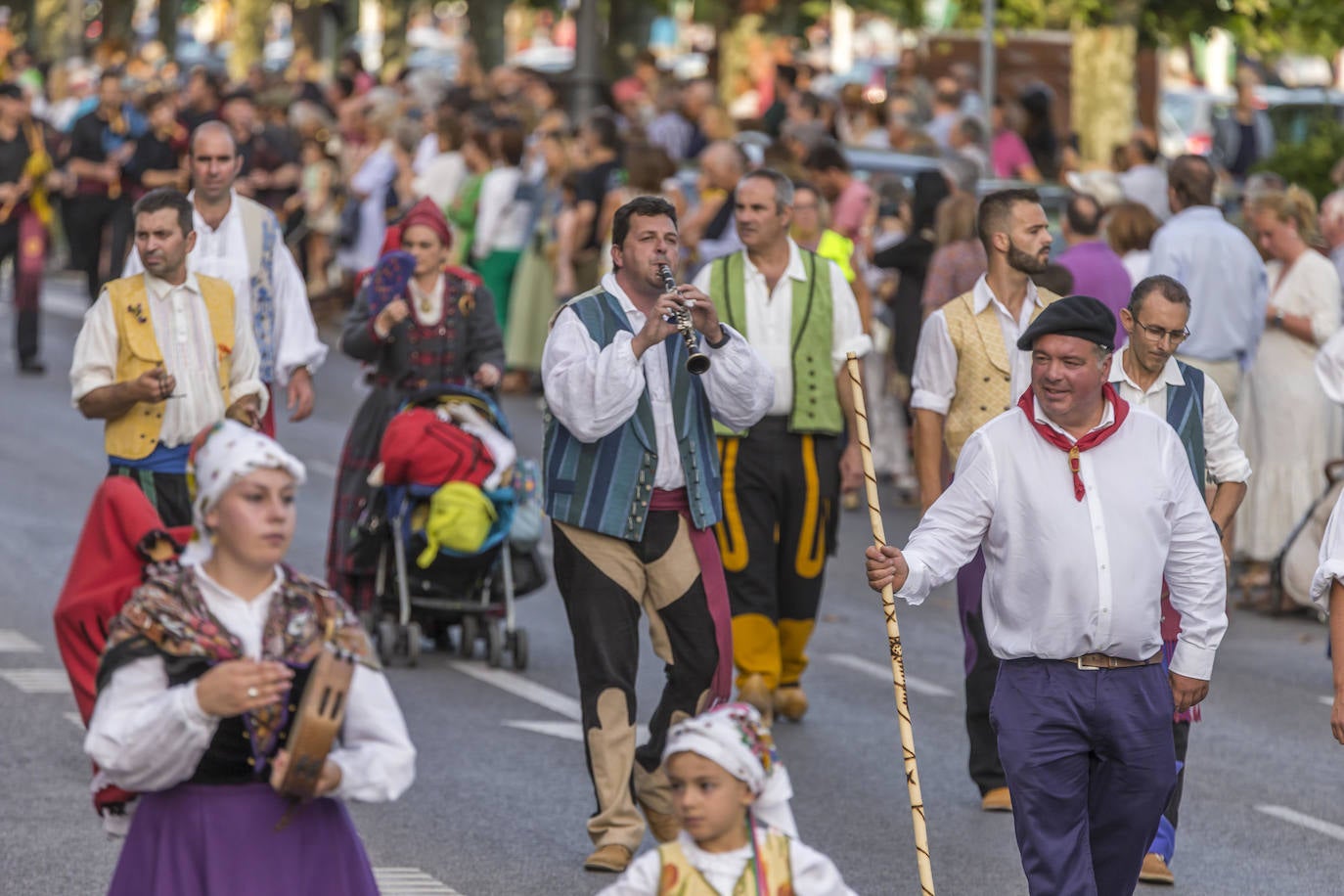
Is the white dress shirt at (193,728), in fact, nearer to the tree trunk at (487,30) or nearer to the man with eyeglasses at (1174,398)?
the man with eyeglasses at (1174,398)

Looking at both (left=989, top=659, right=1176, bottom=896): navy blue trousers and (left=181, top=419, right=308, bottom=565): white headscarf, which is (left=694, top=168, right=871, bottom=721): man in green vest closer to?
(left=989, top=659, right=1176, bottom=896): navy blue trousers

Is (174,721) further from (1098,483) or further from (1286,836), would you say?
(1286,836)

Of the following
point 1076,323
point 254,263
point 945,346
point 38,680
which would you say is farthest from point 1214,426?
point 38,680

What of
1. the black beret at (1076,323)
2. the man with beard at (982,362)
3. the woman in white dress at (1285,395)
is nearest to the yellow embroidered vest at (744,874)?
the black beret at (1076,323)

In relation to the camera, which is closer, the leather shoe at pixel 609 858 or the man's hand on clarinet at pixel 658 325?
the man's hand on clarinet at pixel 658 325

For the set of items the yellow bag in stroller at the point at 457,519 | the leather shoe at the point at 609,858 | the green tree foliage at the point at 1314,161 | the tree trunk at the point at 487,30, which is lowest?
the leather shoe at the point at 609,858

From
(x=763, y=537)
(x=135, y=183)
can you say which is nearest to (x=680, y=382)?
(x=763, y=537)

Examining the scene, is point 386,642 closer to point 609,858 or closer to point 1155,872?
point 609,858

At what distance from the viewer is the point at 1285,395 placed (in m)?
14.4

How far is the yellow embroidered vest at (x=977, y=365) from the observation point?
9.48 metres

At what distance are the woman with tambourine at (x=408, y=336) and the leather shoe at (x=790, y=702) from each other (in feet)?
5.81

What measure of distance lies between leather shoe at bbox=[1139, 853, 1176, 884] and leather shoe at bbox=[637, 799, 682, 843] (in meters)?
1.46

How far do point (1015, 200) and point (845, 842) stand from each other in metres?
2.27

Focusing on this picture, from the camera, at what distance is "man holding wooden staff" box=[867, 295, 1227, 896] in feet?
22.5
